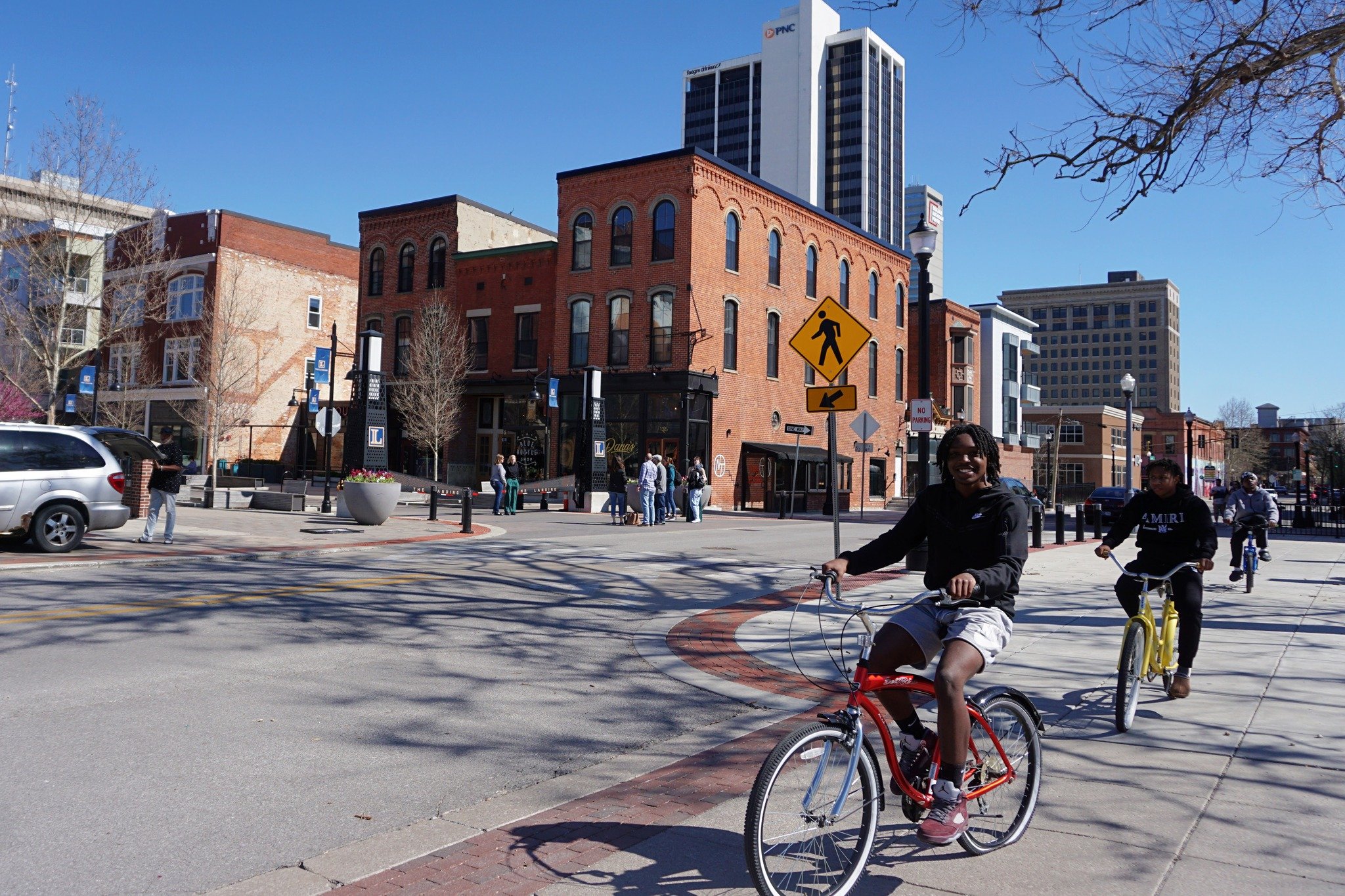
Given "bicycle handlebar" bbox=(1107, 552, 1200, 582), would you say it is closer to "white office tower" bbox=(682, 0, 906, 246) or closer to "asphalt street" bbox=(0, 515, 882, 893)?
"asphalt street" bbox=(0, 515, 882, 893)

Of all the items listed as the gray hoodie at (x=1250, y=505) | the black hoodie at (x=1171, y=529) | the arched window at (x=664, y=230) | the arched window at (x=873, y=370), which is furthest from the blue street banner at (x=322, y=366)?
the arched window at (x=873, y=370)

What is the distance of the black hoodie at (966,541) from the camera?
390 centimetres

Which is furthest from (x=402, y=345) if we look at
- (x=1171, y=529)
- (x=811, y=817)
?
(x=811, y=817)

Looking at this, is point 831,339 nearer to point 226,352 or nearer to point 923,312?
point 923,312

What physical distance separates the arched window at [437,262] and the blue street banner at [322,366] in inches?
680

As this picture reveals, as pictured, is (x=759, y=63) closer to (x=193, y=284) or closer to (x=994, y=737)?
(x=193, y=284)

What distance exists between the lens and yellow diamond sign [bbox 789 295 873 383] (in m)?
9.30

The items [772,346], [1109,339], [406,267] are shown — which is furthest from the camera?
[1109,339]

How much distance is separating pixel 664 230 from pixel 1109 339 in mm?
153733

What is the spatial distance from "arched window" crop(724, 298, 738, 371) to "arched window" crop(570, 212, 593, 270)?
18.5 feet

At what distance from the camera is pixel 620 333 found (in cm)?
3600

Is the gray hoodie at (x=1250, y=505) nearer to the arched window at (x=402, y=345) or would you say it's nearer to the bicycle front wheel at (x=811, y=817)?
the bicycle front wheel at (x=811, y=817)

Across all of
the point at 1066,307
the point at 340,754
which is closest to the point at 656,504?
the point at 340,754

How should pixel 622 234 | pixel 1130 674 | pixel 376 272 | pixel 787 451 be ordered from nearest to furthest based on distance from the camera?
pixel 1130 674 → pixel 622 234 → pixel 787 451 → pixel 376 272
